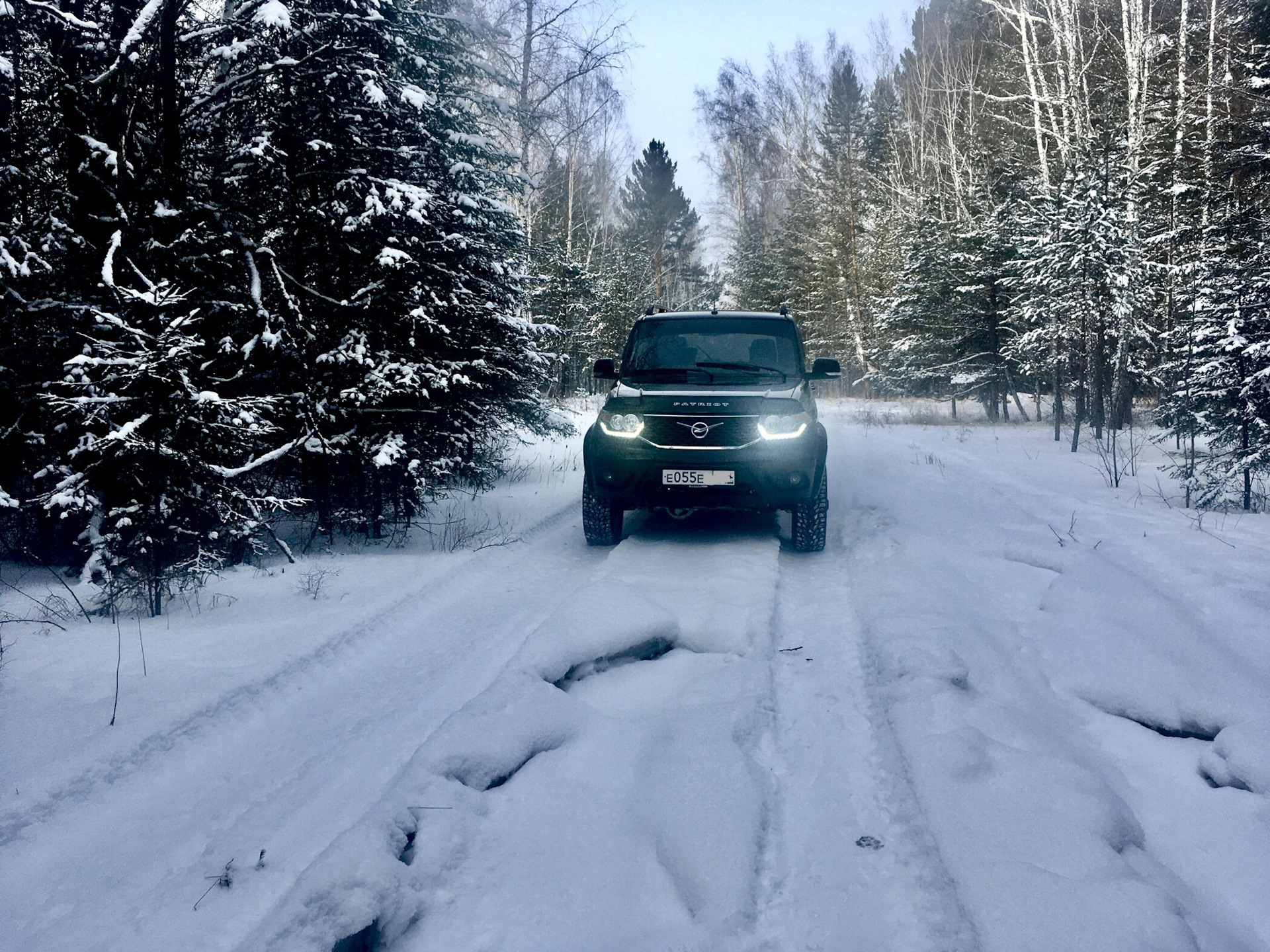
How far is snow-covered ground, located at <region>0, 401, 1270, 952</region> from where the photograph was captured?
2.13 meters

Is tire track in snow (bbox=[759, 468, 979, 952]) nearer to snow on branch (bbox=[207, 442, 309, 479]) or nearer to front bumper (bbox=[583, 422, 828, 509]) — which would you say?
front bumper (bbox=[583, 422, 828, 509])

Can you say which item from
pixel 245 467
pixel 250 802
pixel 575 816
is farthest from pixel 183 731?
pixel 245 467

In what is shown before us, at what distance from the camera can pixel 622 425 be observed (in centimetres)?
627

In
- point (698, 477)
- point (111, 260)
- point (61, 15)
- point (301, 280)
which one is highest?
point (61, 15)

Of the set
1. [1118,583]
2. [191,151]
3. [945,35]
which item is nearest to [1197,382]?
[1118,583]

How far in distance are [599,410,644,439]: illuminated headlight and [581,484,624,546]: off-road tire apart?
1.91 feet

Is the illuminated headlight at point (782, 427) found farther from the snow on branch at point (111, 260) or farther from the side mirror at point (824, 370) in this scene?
the snow on branch at point (111, 260)

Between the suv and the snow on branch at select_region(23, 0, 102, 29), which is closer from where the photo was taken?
the snow on branch at select_region(23, 0, 102, 29)

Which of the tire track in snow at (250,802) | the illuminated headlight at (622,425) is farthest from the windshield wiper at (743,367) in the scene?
the tire track in snow at (250,802)

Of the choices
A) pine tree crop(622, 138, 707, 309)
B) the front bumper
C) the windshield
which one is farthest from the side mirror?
pine tree crop(622, 138, 707, 309)

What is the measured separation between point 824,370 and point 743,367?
75cm

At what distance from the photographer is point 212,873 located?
7.62 ft

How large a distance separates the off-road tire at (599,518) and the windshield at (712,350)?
3.95 feet

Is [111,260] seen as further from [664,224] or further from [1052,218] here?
[664,224]
